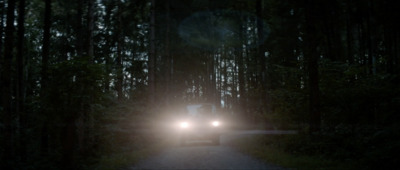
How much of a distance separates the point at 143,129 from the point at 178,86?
95.5 ft

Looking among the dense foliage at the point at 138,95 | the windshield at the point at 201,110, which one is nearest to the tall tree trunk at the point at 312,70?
the dense foliage at the point at 138,95

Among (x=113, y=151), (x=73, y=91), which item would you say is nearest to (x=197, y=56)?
(x=113, y=151)

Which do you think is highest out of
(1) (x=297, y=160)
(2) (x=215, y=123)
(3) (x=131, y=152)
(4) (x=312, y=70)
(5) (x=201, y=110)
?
(4) (x=312, y=70)

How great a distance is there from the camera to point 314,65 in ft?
40.3

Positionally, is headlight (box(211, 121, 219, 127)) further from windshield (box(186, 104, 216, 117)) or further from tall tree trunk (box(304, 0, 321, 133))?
tall tree trunk (box(304, 0, 321, 133))

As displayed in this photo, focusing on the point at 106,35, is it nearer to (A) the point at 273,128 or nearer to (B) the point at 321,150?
(A) the point at 273,128

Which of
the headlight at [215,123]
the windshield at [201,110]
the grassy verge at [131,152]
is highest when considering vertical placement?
the windshield at [201,110]

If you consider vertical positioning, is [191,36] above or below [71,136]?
above

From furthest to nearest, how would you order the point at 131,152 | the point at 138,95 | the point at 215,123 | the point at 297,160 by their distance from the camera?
the point at 138,95 → the point at 215,123 → the point at 131,152 → the point at 297,160

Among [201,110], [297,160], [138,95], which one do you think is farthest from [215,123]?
[138,95]

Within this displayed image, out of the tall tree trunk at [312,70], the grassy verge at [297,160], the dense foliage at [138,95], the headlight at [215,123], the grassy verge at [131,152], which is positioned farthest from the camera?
the headlight at [215,123]

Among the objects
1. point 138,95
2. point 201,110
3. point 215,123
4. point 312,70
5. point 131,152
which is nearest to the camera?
point 312,70

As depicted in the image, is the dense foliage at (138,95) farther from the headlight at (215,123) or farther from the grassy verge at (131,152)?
the headlight at (215,123)

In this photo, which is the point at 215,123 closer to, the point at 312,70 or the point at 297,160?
the point at 312,70
